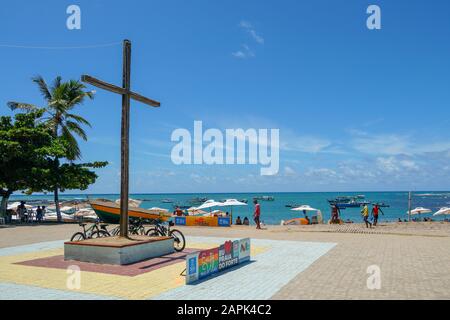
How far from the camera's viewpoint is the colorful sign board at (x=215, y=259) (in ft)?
31.5

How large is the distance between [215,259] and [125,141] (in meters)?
5.23

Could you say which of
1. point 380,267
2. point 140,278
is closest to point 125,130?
point 140,278

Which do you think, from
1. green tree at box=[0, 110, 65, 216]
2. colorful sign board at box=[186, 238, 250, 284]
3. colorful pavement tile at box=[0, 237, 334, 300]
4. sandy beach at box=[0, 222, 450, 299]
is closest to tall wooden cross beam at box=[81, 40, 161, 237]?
colorful pavement tile at box=[0, 237, 334, 300]

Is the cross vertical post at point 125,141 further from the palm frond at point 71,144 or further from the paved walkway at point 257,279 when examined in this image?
the palm frond at point 71,144

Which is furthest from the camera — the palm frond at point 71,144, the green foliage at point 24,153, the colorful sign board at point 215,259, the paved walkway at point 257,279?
the palm frond at point 71,144

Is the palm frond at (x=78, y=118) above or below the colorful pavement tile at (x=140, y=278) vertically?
above

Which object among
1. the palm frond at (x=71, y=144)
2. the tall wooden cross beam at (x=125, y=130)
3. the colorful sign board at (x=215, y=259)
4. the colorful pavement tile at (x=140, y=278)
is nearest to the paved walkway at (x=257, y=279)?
the colorful pavement tile at (x=140, y=278)

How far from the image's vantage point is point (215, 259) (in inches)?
427

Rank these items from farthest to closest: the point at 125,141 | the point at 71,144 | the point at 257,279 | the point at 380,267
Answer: the point at 71,144 → the point at 125,141 → the point at 380,267 → the point at 257,279

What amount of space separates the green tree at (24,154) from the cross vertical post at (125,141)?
55.2 feet

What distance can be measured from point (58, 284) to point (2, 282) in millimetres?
1536

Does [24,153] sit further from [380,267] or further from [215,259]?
[380,267]
